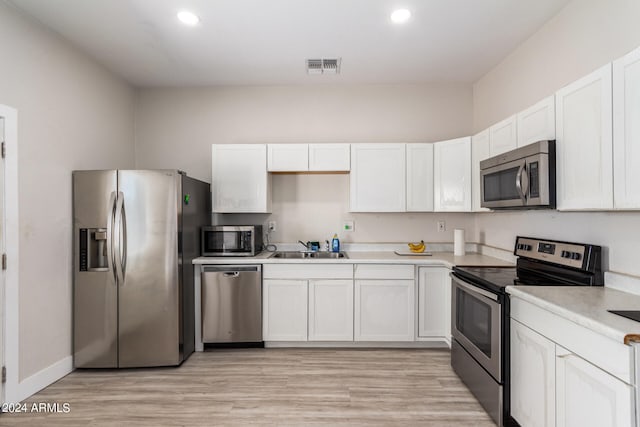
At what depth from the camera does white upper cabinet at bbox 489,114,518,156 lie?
2498mm

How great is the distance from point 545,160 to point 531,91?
1151 mm

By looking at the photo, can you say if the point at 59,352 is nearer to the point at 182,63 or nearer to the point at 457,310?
the point at 182,63

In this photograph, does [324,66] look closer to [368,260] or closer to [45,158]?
[368,260]

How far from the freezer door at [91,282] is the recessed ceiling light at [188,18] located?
135 cm

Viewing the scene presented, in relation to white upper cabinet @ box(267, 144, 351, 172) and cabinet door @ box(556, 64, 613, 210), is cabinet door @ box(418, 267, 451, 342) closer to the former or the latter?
white upper cabinet @ box(267, 144, 351, 172)

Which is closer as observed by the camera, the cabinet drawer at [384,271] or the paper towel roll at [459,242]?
the cabinet drawer at [384,271]

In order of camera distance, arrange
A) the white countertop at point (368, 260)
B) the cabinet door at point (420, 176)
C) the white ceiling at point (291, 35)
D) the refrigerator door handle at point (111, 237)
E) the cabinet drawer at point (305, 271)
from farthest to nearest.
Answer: the cabinet door at point (420, 176) < the cabinet drawer at point (305, 271) < the white countertop at point (368, 260) < the refrigerator door handle at point (111, 237) < the white ceiling at point (291, 35)

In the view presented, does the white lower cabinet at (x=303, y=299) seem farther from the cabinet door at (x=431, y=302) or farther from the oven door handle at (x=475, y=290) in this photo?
the oven door handle at (x=475, y=290)

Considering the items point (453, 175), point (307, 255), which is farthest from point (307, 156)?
point (453, 175)

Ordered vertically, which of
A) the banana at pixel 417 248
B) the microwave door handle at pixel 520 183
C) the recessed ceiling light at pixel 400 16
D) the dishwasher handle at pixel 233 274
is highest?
the recessed ceiling light at pixel 400 16

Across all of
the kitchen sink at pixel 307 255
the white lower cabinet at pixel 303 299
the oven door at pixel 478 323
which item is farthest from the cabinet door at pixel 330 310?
the oven door at pixel 478 323

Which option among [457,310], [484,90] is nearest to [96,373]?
[457,310]

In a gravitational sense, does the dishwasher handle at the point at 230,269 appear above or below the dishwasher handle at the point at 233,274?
above

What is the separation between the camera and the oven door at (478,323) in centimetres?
→ 210
